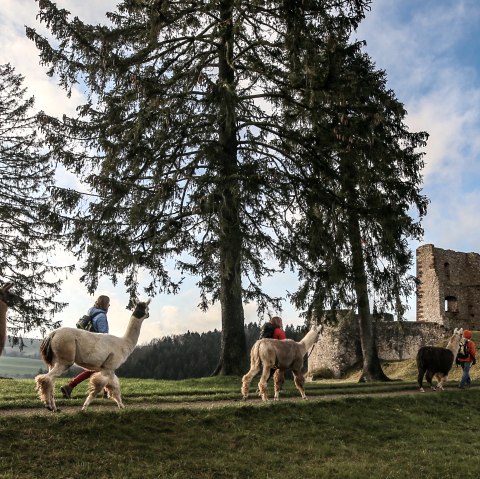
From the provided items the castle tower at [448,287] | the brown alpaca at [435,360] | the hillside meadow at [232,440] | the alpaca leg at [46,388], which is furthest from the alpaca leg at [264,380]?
the castle tower at [448,287]

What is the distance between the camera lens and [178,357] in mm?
63281

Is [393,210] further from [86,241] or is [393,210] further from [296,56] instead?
[86,241]

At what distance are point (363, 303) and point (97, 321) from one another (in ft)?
42.4

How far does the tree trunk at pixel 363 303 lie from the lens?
20234 mm

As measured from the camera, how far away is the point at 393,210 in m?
19.5

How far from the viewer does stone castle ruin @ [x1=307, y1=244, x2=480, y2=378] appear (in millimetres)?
34281

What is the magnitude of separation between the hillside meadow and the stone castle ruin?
835 inches

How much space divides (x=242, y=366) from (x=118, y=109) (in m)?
9.78

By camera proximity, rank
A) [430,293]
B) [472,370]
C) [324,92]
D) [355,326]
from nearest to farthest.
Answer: [324,92], [472,370], [355,326], [430,293]

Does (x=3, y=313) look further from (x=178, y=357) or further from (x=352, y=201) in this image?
(x=178, y=357)

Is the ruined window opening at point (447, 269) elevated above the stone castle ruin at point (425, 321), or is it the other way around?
the ruined window opening at point (447, 269)

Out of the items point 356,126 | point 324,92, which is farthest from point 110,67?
point 356,126

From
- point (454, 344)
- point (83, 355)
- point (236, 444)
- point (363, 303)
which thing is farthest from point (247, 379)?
point (363, 303)

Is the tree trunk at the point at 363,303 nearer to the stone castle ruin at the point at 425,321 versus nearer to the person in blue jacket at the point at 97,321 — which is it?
the stone castle ruin at the point at 425,321
